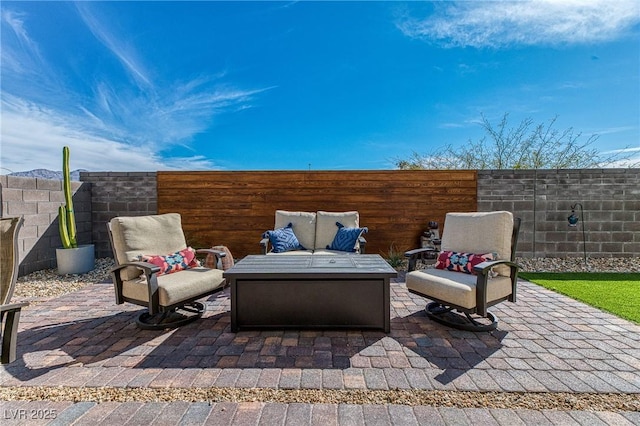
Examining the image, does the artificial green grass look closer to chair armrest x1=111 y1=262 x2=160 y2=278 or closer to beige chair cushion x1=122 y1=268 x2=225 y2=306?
beige chair cushion x1=122 y1=268 x2=225 y2=306

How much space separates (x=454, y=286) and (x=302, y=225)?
2695 millimetres

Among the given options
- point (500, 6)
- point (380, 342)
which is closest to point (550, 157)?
point (500, 6)

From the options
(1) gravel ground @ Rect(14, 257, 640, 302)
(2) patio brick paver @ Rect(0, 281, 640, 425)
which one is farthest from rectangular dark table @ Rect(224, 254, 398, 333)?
(1) gravel ground @ Rect(14, 257, 640, 302)

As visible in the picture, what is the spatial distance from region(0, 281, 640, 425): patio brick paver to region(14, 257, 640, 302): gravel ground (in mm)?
1077

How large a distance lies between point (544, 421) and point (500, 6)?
5932 millimetres

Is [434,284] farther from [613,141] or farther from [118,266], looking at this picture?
[613,141]

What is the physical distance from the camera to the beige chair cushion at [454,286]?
2.50m

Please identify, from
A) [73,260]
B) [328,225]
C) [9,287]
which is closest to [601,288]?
[328,225]

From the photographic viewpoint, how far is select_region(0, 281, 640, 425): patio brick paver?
1.56 metres

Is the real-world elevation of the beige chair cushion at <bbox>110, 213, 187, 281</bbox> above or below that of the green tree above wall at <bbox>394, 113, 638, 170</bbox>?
below

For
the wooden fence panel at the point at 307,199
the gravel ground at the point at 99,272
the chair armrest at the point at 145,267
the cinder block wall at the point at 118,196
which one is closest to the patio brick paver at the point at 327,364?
the chair armrest at the point at 145,267

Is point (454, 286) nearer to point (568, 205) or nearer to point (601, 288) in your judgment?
point (601, 288)

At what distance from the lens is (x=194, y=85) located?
6.15 m

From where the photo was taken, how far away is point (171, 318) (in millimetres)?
2900
